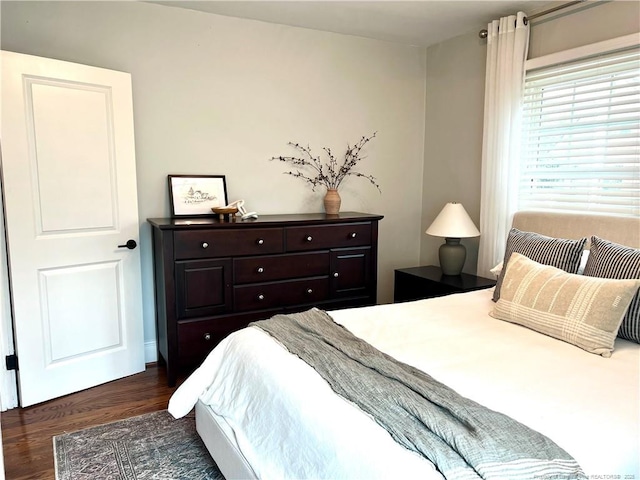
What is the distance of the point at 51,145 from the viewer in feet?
8.68

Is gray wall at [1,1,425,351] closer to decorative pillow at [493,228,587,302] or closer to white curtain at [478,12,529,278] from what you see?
white curtain at [478,12,529,278]

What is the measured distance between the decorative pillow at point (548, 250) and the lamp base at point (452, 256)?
0.81 metres

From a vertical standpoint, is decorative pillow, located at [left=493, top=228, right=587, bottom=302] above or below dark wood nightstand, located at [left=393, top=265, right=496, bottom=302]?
above

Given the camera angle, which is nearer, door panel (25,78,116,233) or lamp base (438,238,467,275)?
door panel (25,78,116,233)

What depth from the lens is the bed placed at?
123cm

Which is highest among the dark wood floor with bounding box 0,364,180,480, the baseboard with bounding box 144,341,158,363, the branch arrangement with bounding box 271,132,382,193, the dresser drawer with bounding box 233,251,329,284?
the branch arrangement with bounding box 271,132,382,193

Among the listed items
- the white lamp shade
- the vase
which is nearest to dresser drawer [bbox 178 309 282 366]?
the vase

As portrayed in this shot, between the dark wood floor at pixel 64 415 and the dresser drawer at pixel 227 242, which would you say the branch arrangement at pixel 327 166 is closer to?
the dresser drawer at pixel 227 242

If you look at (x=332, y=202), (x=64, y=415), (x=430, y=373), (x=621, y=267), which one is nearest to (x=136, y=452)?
(x=64, y=415)

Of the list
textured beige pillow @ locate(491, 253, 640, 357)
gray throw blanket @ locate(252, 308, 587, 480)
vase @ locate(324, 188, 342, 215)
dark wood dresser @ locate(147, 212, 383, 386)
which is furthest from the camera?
vase @ locate(324, 188, 342, 215)

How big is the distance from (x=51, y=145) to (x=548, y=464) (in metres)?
2.84

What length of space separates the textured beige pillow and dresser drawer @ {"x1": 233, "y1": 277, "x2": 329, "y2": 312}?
133 centimetres

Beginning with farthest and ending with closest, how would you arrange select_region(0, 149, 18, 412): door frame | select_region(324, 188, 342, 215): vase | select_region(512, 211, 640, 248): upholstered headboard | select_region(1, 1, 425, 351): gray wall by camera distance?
select_region(324, 188, 342, 215): vase
select_region(1, 1, 425, 351): gray wall
select_region(0, 149, 18, 412): door frame
select_region(512, 211, 640, 248): upholstered headboard

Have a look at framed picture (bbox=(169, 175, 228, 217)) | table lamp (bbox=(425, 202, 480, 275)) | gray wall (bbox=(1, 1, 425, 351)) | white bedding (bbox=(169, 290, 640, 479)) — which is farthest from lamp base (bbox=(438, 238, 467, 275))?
framed picture (bbox=(169, 175, 228, 217))
